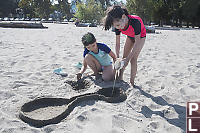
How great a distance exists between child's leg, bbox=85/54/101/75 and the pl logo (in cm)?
166

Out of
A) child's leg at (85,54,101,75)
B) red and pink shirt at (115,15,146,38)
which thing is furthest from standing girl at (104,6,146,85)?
child's leg at (85,54,101,75)

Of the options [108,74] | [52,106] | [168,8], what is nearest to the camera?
[52,106]

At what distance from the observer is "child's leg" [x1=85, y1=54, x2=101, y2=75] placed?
3.51 m

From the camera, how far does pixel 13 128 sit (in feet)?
6.87

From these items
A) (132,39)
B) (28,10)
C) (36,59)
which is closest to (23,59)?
(36,59)

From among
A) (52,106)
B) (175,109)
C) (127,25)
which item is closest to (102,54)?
(127,25)

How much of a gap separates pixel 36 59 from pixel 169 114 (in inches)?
143

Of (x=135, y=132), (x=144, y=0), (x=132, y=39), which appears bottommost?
(x=135, y=132)

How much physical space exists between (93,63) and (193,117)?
1.87 meters

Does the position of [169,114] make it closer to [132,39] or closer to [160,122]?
[160,122]

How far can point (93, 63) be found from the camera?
3.60m

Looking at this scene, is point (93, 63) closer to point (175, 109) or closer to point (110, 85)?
point (110, 85)

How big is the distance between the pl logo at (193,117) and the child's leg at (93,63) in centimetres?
166

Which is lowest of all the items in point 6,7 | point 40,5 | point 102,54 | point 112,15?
point 102,54
